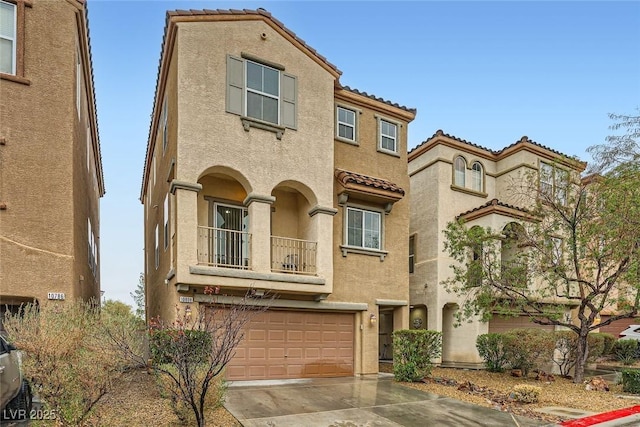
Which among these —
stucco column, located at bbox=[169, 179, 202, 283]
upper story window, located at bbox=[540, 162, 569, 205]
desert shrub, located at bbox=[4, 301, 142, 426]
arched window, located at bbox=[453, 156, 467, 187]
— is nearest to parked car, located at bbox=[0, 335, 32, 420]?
desert shrub, located at bbox=[4, 301, 142, 426]

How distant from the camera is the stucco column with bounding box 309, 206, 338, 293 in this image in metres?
13.0

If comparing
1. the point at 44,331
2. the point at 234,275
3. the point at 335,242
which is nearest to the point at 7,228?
the point at 44,331

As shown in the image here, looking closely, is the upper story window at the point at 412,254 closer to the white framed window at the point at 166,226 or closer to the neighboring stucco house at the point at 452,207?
the neighboring stucco house at the point at 452,207

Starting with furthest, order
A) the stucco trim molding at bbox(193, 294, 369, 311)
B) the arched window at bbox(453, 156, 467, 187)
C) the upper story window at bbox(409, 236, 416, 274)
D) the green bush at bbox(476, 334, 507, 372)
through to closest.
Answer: the upper story window at bbox(409, 236, 416, 274), the arched window at bbox(453, 156, 467, 187), the green bush at bbox(476, 334, 507, 372), the stucco trim molding at bbox(193, 294, 369, 311)

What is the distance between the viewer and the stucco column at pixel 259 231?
471 inches

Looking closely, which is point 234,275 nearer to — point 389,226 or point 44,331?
point 44,331

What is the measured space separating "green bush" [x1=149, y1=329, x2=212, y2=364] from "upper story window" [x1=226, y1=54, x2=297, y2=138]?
A: 6.11m

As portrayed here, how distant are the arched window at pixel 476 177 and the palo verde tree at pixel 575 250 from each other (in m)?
4.49

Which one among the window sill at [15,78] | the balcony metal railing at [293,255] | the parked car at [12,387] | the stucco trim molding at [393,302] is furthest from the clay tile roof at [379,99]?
the parked car at [12,387]

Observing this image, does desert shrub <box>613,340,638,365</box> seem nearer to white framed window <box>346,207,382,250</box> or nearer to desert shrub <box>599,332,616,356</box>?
desert shrub <box>599,332,616,356</box>

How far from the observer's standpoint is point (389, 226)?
15.2 meters

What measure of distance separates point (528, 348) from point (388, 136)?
862 centimetres

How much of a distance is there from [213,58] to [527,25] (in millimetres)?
10166

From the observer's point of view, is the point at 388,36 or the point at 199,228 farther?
the point at 388,36
